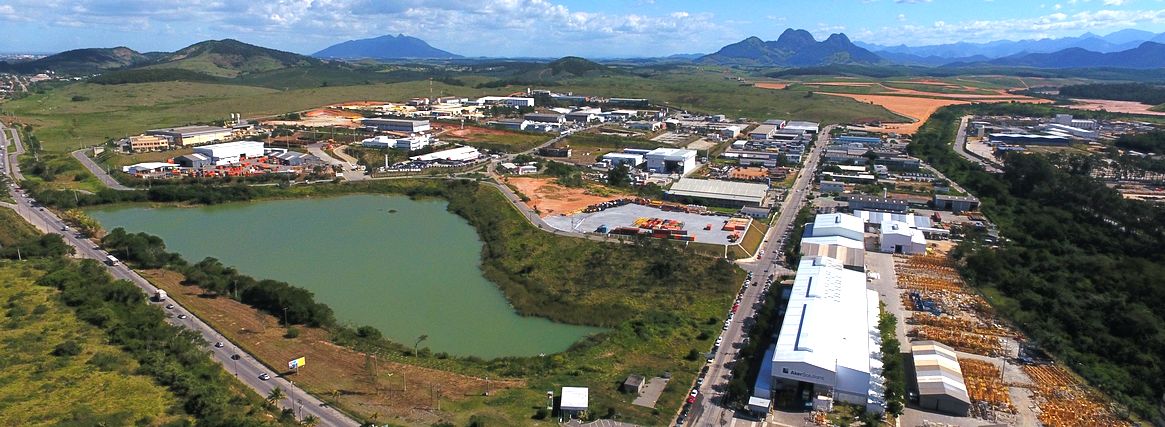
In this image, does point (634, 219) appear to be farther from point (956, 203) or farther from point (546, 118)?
point (546, 118)

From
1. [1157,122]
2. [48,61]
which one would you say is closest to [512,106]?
[1157,122]

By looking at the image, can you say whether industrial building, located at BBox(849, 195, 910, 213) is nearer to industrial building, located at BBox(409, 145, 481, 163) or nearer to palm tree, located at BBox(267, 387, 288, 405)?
industrial building, located at BBox(409, 145, 481, 163)

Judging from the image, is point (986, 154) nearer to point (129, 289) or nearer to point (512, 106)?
point (512, 106)

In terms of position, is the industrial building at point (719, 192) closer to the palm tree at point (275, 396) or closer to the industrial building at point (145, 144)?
the palm tree at point (275, 396)

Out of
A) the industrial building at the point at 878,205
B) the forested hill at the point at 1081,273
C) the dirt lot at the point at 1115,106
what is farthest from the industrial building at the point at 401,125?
the dirt lot at the point at 1115,106

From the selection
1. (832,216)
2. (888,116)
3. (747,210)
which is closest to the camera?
(832,216)
